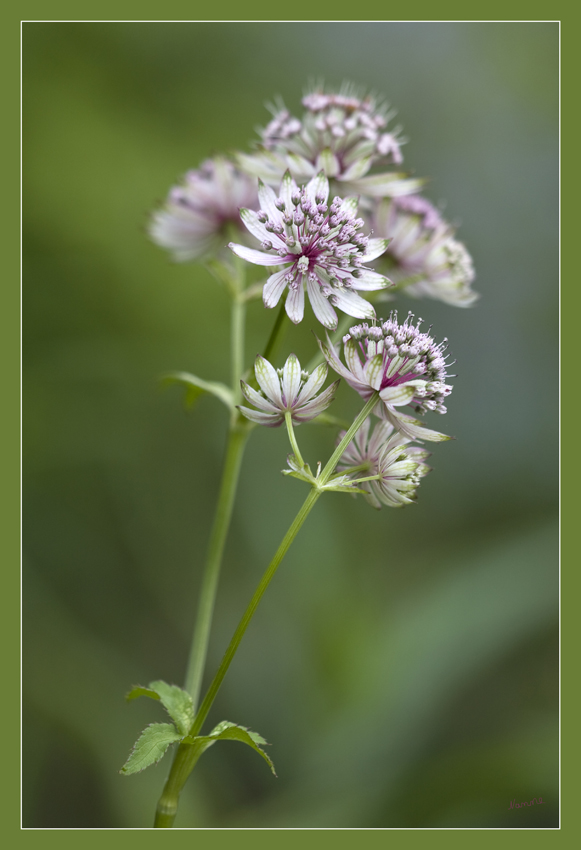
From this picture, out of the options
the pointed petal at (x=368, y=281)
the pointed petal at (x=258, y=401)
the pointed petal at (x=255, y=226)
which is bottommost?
the pointed petal at (x=258, y=401)

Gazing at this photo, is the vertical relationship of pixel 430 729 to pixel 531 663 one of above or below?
below

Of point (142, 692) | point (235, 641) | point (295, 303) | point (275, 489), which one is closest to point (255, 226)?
point (295, 303)

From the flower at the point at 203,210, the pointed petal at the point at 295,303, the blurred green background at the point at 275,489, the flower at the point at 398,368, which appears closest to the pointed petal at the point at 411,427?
the flower at the point at 398,368

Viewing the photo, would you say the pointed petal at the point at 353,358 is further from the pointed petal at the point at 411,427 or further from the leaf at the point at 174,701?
the leaf at the point at 174,701

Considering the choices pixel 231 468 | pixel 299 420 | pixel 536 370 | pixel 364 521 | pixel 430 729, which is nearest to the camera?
pixel 299 420

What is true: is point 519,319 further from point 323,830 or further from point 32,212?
point 323,830

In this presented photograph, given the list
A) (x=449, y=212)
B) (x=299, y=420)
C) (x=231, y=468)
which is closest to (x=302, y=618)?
(x=231, y=468)

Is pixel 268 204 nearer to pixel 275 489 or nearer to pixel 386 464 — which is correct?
pixel 386 464
